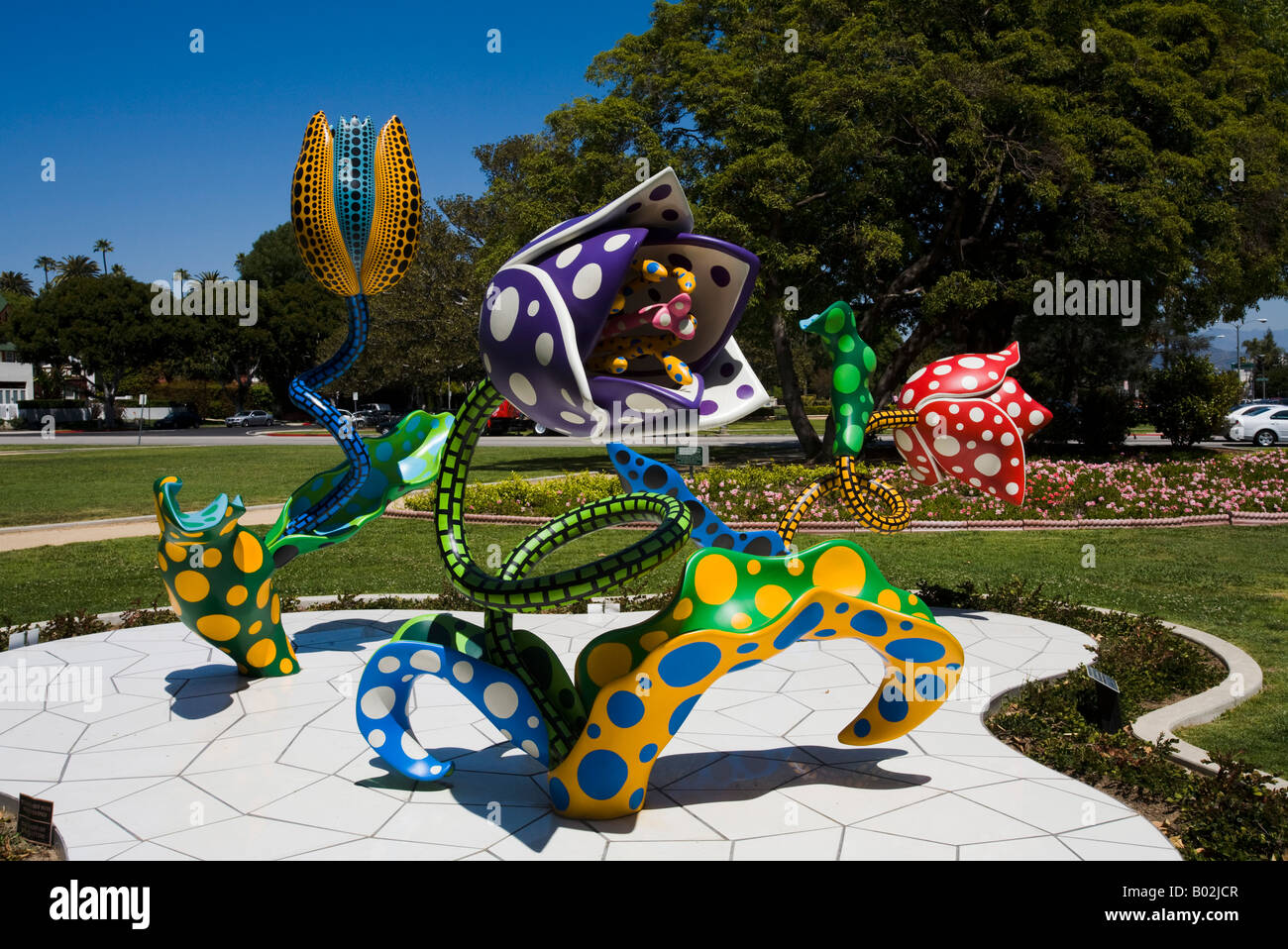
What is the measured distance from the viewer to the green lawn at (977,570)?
1038 centimetres

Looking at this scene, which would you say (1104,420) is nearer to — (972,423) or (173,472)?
(972,423)

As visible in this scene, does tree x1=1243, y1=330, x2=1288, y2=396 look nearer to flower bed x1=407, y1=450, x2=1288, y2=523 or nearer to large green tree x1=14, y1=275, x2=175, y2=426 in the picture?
flower bed x1=407, y1=450, x2=1288, y2=523

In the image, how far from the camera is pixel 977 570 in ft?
40.4

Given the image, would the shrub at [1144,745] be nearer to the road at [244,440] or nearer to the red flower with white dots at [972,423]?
the red flower with white dots at [972,423]

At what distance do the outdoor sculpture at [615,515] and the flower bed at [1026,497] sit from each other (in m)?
8.30

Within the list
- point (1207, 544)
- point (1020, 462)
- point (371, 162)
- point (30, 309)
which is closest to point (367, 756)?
point (371, 162)

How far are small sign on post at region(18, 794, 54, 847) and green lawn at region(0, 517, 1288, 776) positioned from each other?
5971mm

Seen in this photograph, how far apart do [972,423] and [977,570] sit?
5.46m

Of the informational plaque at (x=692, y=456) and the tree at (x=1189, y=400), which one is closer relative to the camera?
the informational plaque at (x=692, y=456)

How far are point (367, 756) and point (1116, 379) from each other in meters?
36.8

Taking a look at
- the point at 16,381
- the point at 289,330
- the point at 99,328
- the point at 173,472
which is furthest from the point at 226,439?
the point at 16,381

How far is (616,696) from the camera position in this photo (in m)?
4.99

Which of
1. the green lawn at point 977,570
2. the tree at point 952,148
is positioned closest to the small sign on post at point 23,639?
the green lawn at point 977,570

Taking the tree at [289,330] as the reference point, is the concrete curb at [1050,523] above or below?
below
